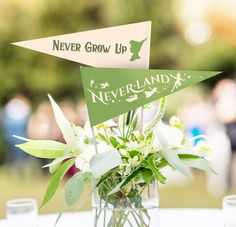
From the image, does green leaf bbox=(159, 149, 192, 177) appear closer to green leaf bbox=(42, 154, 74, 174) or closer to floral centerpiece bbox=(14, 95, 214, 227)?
floral centerpiece bbox=(14, 95, 214, 227)

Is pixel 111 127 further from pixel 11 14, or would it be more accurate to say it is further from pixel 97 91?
pixel 11 14

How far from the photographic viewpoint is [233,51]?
A: 1202 centimetres

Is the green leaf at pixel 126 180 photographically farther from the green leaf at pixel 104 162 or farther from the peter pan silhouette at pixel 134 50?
the peter pan silhouette at pixel 134 50

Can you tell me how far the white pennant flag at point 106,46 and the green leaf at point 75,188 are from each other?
21 cm

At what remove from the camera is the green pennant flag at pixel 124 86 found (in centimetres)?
130

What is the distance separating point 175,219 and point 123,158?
0.51 m

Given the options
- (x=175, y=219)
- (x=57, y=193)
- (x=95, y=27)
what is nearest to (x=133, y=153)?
(x=175, y=219)

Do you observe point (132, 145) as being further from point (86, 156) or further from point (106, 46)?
point (106, 46)

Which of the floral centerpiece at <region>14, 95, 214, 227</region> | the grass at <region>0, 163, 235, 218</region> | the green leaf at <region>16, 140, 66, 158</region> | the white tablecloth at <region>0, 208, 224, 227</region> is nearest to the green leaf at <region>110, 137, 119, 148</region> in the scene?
the floral centerpiece at <region>14, 95, 214, 227</region>

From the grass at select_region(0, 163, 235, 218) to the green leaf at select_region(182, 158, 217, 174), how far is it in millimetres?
4993

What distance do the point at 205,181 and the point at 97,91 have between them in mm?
9189

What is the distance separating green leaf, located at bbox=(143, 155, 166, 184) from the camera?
128 cm

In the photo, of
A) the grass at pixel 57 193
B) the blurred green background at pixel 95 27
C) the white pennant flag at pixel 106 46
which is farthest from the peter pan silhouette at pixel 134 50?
the blurred green background at pixel 95 27

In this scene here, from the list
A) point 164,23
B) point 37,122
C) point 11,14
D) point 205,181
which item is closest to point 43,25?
point 11,14
